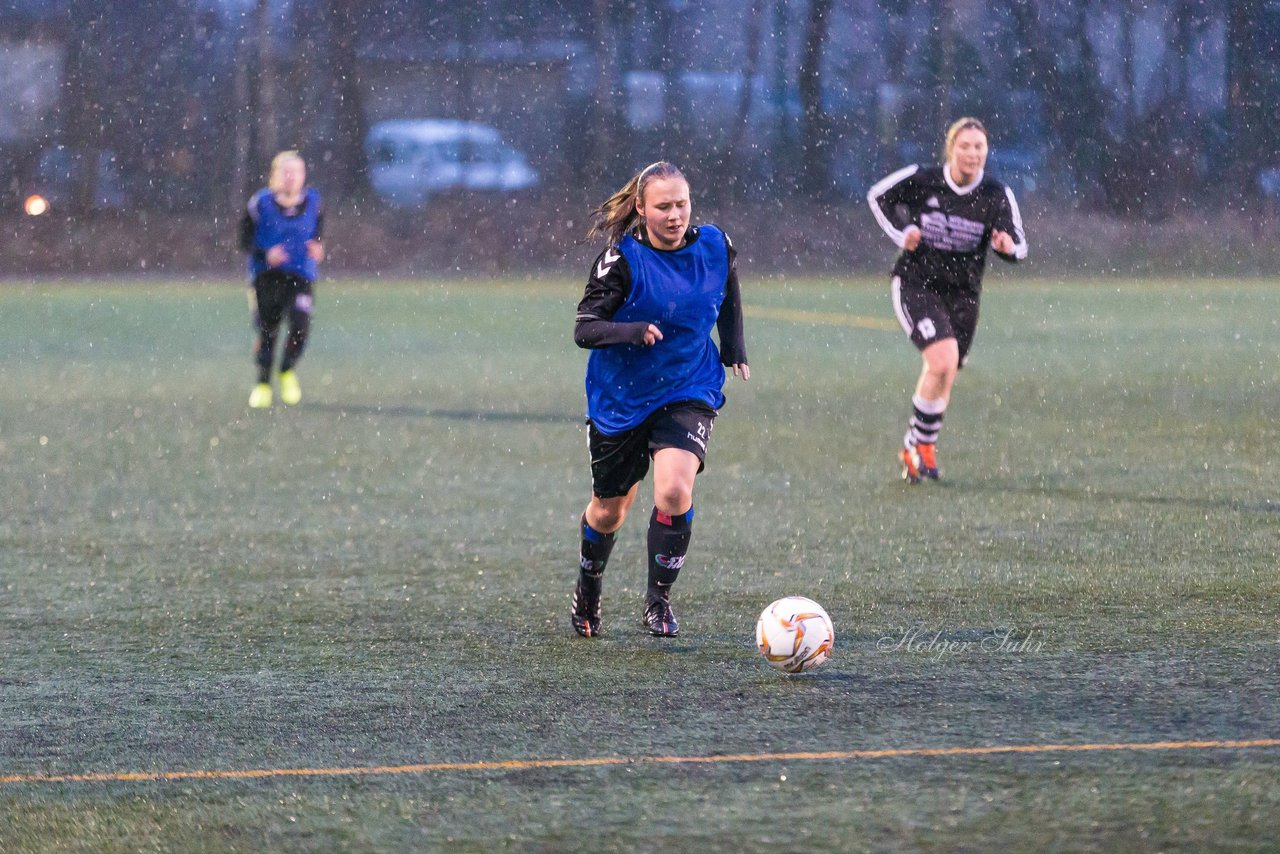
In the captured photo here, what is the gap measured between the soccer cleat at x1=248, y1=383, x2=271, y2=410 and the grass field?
323mm

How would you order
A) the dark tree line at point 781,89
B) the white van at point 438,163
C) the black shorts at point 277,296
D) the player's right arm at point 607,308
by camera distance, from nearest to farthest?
the player's right arm at point 607,308
the black shorts at point 277,296
the white van at point 438,163
the dark tree line at point 781,89

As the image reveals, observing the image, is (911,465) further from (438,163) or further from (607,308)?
(438,163)

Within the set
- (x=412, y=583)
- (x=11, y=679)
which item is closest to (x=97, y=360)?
(x=412, y=583)

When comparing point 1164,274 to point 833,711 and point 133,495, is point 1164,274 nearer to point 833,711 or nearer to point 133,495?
point 133,495

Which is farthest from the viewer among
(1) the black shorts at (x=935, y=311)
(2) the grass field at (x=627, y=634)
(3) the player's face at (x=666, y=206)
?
(1) the black shorts at (x=935, y=311)

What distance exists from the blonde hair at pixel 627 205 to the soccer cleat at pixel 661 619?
110cm

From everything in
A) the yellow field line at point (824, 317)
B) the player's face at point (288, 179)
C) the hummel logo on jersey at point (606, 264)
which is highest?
the hummel logo on jersey at point (606, 264)

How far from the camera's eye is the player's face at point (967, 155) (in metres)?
9.16

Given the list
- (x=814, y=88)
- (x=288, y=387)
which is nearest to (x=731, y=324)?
(x=288, y=387)

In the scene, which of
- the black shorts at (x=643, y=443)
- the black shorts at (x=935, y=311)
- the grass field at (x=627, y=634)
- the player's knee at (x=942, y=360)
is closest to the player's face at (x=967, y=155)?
the black shorts at (x=935, y=311)

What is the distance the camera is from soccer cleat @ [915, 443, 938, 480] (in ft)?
30.7

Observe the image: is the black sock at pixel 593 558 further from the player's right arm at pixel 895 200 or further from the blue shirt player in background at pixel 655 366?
the player's right arm at pixel 895 200

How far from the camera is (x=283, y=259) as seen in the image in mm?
13344

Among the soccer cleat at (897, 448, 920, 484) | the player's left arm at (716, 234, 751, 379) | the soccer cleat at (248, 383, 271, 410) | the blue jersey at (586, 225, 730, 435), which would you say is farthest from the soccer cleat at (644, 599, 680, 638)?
the soccer cleat at (248, 383, 271, 410)
